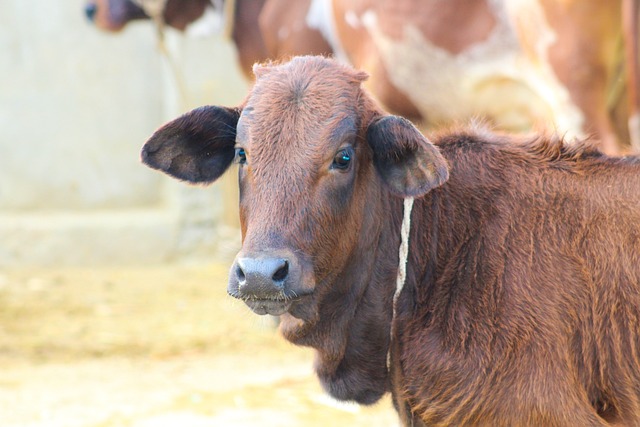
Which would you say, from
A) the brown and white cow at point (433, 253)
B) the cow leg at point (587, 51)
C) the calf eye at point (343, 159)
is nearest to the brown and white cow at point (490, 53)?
the cow leg at point (587, 51)

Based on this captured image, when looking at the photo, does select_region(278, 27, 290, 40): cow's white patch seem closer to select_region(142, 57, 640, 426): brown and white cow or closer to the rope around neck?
select_region(142, 57, 640, 426): brown and white cow

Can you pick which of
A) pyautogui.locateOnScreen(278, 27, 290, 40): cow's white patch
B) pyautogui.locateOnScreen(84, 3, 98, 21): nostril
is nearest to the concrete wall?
pyautogui.locateOnScreen(84, 3, 98, 21): nostril

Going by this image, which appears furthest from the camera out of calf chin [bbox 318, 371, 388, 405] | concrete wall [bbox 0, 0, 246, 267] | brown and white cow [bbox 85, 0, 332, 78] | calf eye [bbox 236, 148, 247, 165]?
concrete wall [bbox 0, 0, 246, 267]

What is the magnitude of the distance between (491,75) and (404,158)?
9.23ft

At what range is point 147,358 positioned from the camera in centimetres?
695

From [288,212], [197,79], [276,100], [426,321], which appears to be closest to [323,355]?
[426,321]

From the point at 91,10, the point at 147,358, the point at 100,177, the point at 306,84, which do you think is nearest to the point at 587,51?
the point at 306,84

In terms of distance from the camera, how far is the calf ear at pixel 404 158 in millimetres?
3469

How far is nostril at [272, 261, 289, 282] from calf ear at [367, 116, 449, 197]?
562 millimetres

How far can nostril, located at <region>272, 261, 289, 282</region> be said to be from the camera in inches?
129

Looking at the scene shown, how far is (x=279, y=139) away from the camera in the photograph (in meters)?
3.51

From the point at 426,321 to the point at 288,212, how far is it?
2.28ft

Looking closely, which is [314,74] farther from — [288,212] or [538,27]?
[538,27]

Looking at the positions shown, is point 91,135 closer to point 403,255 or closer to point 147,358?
point 147,358
